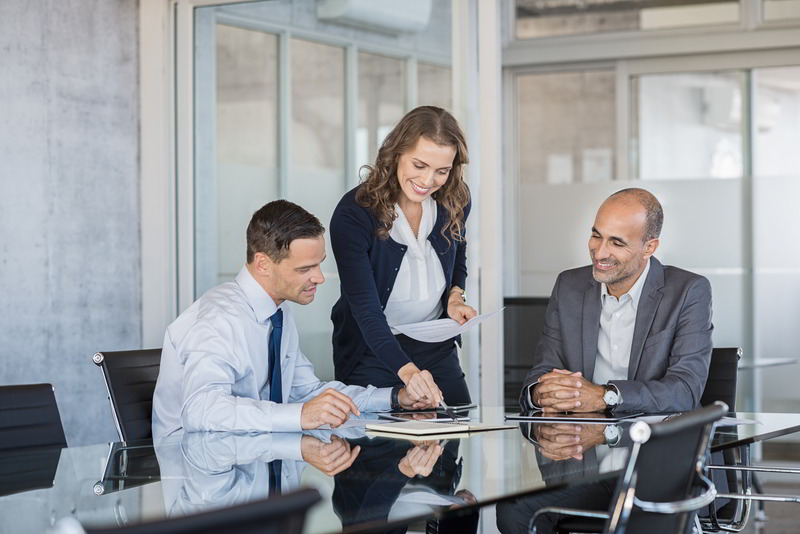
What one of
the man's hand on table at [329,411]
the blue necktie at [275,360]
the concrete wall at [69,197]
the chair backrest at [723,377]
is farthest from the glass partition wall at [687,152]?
the man's hand on table at [329,411]

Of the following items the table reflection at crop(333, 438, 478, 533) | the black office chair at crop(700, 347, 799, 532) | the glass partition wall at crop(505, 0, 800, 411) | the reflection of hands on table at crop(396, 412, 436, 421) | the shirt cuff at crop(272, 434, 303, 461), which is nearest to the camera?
the table reflection at crop(333, 438, 478, 533)

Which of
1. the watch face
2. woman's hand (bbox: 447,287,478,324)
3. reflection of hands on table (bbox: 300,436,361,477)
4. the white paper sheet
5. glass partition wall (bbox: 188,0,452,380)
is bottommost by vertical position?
the white paper sheet

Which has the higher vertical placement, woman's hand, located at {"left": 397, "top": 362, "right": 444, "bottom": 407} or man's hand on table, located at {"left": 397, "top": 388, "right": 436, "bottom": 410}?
woman's hand, located at {"left": 397, "top": 362, "right": 444, "bottom": 407}

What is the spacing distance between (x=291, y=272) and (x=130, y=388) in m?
0.65

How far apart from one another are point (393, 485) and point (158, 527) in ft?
2.52

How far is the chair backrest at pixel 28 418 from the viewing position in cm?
271

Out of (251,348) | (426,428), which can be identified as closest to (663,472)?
(426,428)

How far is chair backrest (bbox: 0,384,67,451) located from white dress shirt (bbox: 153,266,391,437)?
276 mm

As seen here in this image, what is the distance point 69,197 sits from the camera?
15.3 feet

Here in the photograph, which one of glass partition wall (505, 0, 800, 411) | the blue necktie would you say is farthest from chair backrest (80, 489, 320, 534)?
glass partition wall (505, 0, 800, 411)

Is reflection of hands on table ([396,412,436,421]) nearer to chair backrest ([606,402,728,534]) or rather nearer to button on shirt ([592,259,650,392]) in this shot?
button on shirt ([592,259,650,392])

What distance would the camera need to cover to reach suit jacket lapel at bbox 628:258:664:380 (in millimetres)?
2980

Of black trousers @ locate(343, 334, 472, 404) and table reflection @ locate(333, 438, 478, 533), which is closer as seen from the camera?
table reflection @ locate(333, 438, 478, 533)

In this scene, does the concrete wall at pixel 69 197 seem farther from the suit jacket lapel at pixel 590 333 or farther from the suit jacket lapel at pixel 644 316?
the suit jacket lapel at pixel 644 316
